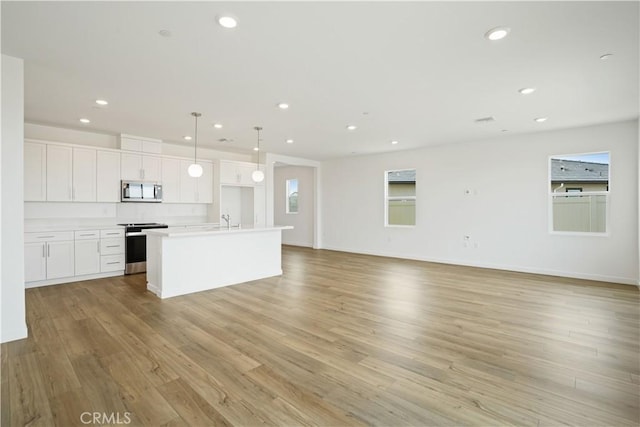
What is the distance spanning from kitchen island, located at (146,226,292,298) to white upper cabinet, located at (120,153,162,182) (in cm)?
197

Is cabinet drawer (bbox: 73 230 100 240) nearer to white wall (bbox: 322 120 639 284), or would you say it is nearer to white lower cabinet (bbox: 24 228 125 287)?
white lower cabinet (bbox: 24 228 125 287)

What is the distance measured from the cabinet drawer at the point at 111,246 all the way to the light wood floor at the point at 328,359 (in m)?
1.07

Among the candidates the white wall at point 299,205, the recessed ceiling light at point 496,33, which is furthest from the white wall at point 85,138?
the recessed ceiling light at point 496,33

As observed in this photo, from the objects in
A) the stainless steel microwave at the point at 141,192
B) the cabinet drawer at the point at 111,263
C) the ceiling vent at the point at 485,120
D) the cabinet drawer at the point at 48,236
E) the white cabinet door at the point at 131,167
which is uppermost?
the ceiling vent at the point at 485,120

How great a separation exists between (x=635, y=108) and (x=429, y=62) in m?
3.74

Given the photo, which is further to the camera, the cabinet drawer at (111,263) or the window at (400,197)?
the window at (400,197)

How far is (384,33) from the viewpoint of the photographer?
254 cm

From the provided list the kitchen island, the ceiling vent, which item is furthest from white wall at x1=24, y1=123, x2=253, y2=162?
the ceiling vent

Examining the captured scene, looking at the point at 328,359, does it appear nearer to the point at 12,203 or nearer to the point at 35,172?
the point at 12,203

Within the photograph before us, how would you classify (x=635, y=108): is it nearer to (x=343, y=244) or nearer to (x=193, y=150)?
(x=343, y=244)

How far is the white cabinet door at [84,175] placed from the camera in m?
5.40

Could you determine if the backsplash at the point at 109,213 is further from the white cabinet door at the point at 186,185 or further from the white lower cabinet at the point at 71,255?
the white lower cabinet at the point at 71,255

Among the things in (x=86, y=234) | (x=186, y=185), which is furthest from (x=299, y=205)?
(x=86, y=234)

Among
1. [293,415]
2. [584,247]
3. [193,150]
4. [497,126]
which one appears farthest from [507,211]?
[193,150]
